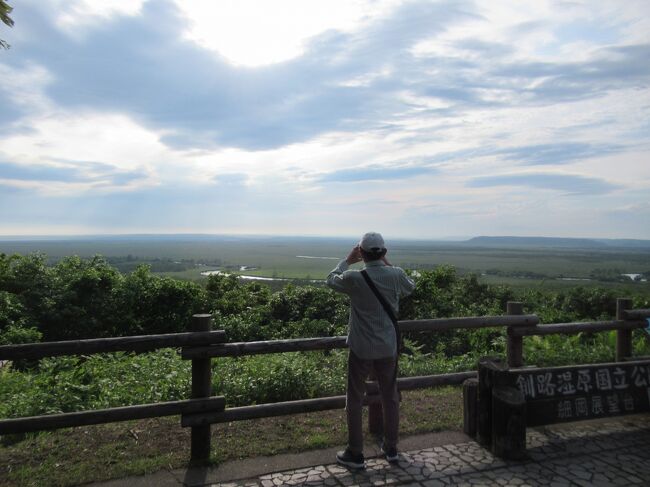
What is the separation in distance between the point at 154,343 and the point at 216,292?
443 inches

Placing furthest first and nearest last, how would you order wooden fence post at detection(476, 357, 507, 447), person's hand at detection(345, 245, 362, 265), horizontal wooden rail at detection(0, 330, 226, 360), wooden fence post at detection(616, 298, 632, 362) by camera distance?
1. wooden fence post at detection(616, 298, 632, 362)
2. wooden fence post at detection(476, 357, 507, 447)
3. person's hand at detection(345, 245, 362, 265)
4. horizontal wooden rail at detection(0, 330, 226, 360)

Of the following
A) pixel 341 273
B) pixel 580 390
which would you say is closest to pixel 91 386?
pixel 341 273

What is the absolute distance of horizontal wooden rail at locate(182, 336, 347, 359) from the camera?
4.22 meters

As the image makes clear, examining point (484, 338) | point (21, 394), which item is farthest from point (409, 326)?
point (484, 338)

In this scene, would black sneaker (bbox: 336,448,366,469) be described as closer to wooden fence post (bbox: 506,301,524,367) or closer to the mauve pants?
the mauve pants

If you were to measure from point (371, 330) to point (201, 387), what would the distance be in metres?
1.60

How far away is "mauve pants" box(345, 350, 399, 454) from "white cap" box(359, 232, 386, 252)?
884mm

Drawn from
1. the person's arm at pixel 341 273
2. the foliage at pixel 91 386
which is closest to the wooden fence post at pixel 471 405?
the person's arm at pixel 341 273

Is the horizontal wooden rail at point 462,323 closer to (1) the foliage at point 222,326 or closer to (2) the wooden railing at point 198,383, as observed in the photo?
(2) the wooden railing at point 198,383

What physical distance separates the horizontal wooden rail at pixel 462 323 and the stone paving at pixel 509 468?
1.12 meters

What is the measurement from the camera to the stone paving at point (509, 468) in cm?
381

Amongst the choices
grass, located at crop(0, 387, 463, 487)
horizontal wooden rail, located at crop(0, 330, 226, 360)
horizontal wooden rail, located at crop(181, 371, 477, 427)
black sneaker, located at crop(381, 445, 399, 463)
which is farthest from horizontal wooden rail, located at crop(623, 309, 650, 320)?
horizontal wooden rail, located at crop(0, 330, 226, 360)

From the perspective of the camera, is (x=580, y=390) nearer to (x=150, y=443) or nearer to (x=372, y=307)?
(x=372, y=307)

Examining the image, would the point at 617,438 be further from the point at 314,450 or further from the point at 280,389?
the point at 280,389
